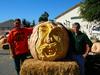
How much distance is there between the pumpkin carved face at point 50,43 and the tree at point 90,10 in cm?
2741

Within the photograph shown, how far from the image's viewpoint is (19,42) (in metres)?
8.86

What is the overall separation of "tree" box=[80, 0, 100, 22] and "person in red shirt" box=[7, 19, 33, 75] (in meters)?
25.6

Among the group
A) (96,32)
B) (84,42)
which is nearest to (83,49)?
(84,42)

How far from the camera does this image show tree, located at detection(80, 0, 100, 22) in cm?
3441

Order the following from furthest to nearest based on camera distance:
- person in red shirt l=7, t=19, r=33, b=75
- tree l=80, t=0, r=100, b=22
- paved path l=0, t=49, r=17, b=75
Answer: tree l=80, t=0, r=100, b=22, paved path l=0, t=49, r=17, b=75, person in red shirt l=7, t=19, r=33, b=75

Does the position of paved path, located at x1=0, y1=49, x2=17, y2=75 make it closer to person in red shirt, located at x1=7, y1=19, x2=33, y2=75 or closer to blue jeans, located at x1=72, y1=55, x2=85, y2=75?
person in red shirt, located at x1=7, y1=19, x2=33, y2=75

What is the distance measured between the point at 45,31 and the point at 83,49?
1795mm

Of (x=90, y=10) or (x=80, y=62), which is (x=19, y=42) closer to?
(x=80, y=62)

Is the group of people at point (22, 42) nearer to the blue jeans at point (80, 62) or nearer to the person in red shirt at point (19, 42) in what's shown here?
the person in red shirt at point (19, 42)

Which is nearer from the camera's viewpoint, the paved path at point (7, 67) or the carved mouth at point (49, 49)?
the carved mouth at point (49, 49)

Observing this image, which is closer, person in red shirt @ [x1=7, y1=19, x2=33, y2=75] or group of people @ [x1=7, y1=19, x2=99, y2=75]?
group of people @ [x1=7, y1=19, x2=99, y2=75]

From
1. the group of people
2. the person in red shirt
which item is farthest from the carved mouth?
the person in red shirt

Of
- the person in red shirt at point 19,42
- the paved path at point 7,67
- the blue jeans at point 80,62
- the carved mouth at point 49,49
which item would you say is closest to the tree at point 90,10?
the paved path at point 7,67

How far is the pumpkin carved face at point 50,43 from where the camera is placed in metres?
6.83
